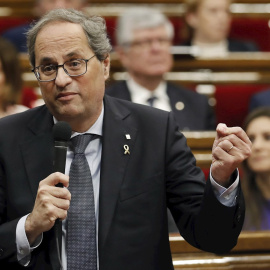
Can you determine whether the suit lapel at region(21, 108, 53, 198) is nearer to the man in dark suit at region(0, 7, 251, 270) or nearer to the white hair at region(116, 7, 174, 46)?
the man in dark suit at region(0, 7, 251, 270)

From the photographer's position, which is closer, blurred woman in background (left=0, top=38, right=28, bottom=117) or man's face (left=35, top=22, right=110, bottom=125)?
man's face (left=35, top=22, right=110, bottom=125)

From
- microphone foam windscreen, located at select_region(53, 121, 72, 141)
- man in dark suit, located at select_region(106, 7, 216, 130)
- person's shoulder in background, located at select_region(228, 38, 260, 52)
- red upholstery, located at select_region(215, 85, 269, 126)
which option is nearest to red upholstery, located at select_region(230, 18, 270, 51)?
person's shoulder in background, located at select_region(228, 38, 260, 52)

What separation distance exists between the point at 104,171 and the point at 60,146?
0.11m

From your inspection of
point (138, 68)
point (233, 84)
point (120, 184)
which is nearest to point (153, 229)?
point (120, 184)

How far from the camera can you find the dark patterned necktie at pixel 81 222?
0.73 m

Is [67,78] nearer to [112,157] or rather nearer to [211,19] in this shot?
[112,157]

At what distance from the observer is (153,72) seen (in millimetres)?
1580

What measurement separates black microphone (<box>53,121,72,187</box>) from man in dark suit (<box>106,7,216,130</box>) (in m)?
0.89

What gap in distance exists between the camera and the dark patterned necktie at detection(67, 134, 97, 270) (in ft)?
2.38

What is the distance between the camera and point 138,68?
1.59 m

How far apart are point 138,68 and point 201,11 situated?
0.33m

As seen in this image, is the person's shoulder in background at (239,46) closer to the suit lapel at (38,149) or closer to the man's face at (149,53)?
the man's face at (149,53)

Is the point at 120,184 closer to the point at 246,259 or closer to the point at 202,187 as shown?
the point at 202,187

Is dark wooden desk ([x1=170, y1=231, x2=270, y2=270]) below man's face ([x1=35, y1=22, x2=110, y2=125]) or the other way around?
below
